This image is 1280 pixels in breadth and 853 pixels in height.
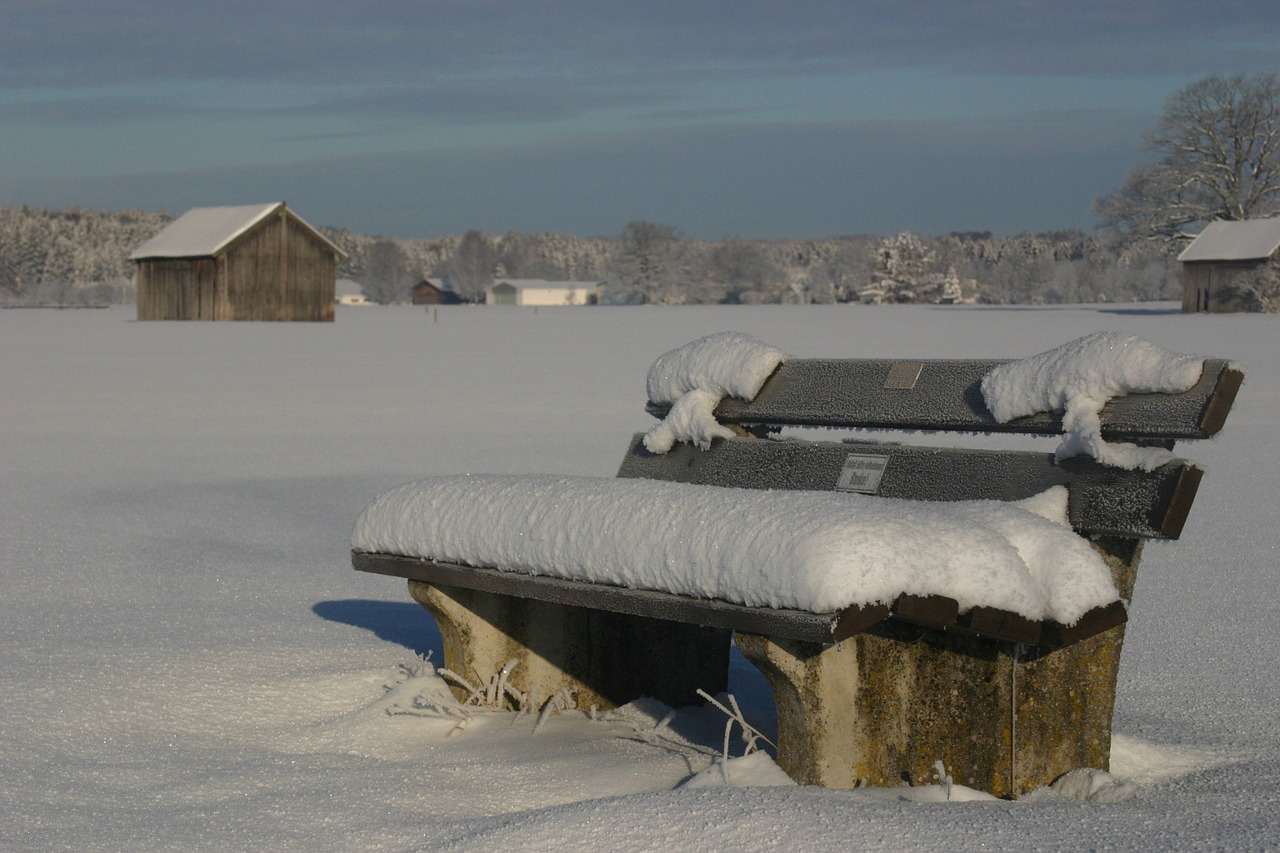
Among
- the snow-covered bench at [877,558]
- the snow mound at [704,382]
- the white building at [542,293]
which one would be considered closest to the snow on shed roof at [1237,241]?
the snow mound at [704,382]

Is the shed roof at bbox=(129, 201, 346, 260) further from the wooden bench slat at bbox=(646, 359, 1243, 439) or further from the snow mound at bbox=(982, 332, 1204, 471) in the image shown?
the snow mound at bbox=(982, 332, 1204, 471)

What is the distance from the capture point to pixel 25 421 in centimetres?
1538

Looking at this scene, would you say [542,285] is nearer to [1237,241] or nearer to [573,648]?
[1237,241]

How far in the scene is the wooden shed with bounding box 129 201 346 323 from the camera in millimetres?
44281

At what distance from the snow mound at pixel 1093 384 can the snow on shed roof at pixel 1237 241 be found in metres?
52.2

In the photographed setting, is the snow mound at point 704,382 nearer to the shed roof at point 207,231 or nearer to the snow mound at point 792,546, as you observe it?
the snow mound at point 792,546

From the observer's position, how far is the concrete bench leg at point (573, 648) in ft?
14.1

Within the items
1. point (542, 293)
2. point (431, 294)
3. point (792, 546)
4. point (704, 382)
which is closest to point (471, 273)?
point (431, 294)

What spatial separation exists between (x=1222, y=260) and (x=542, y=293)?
102m

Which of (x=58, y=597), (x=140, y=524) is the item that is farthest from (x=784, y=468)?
(x=140, y=524)

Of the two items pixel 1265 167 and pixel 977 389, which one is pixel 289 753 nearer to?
pixel 977 389

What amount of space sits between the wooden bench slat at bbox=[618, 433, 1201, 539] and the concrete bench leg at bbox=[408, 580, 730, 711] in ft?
1.77

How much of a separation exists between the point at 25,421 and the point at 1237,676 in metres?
14.0

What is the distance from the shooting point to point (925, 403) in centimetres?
422
